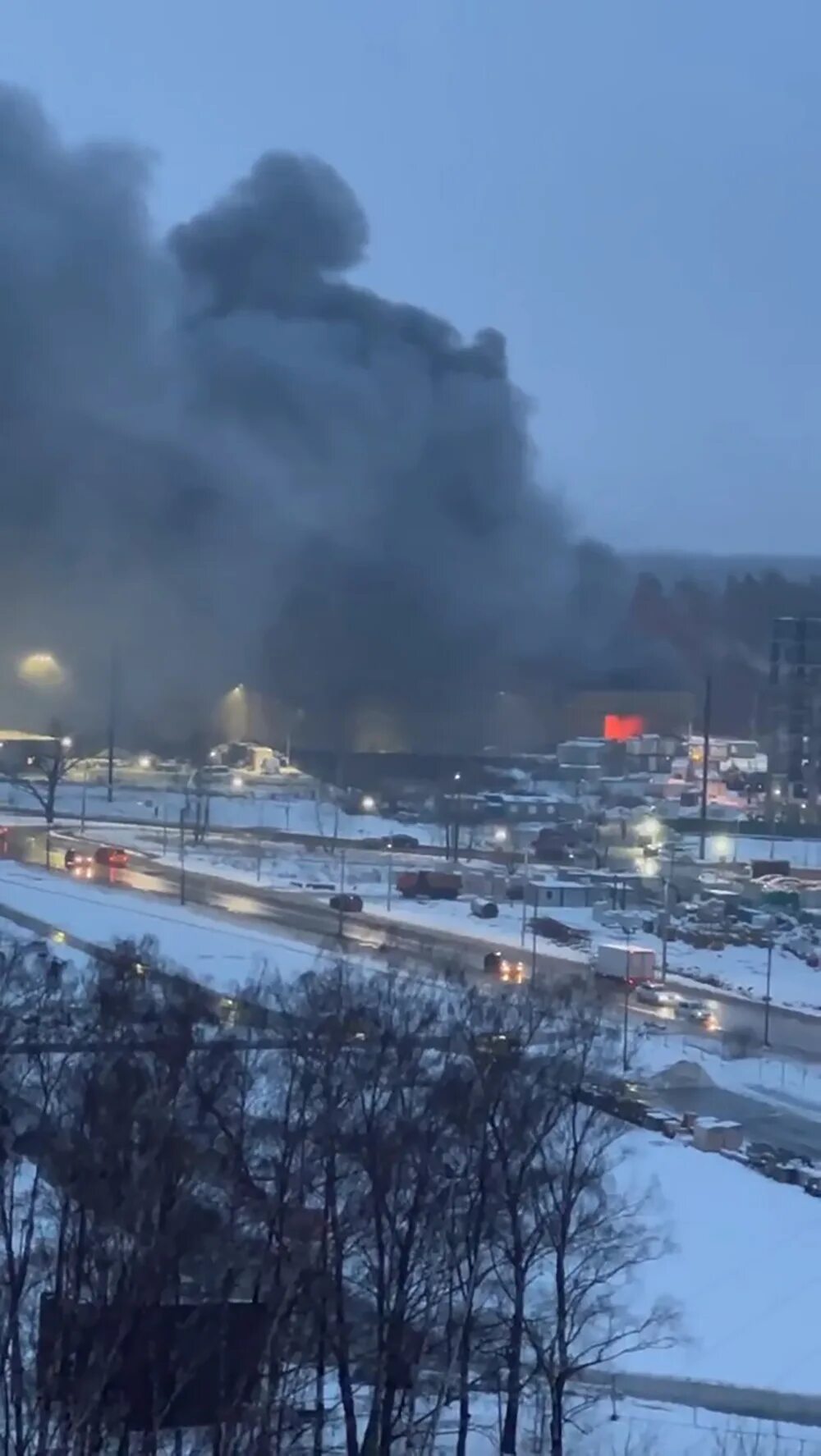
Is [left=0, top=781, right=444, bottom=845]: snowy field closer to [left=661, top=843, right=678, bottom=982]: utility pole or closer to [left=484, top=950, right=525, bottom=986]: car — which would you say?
[left=661, top=843, right=678, bottom=982]: utility pole

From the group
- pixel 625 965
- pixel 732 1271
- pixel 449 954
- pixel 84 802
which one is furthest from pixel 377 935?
pixel 84 802

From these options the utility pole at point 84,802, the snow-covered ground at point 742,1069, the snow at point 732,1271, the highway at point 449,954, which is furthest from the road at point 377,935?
the utility pole at point 84,802

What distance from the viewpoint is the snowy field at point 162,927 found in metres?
6.48

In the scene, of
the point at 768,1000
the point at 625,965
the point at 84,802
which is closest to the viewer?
the point at 768,1000

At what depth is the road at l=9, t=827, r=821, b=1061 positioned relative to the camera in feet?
22.8

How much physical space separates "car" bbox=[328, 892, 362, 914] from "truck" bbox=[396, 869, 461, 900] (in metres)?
0.85

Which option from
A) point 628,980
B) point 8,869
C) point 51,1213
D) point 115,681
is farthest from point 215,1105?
point 115,681

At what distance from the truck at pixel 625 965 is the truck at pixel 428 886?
249 centimetres

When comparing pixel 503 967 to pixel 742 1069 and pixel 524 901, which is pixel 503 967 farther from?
pixel 524 901

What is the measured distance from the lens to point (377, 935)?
26.9 ft

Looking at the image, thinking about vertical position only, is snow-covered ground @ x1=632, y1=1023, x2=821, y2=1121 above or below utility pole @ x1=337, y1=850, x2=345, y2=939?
below

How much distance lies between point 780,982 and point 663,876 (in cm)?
310

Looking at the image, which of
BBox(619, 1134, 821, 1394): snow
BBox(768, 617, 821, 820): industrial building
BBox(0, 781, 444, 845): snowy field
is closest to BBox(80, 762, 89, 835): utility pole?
BBox(0, 781, 444, 845): snowy field

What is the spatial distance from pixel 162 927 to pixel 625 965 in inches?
80.2
